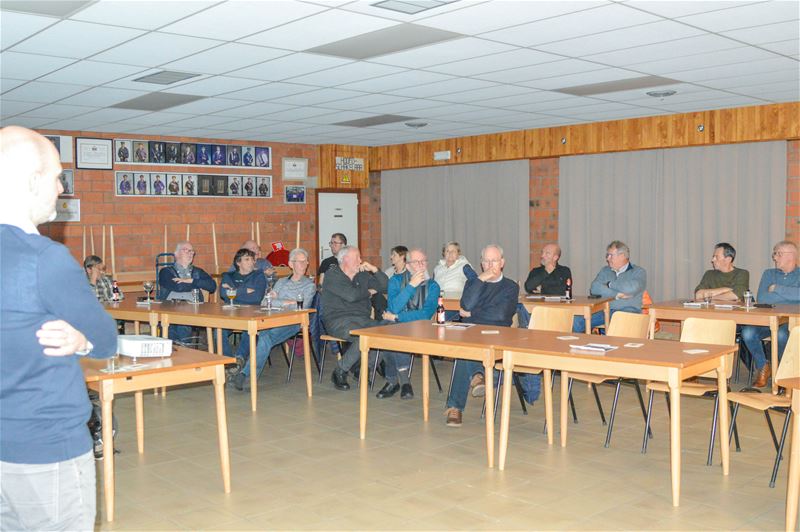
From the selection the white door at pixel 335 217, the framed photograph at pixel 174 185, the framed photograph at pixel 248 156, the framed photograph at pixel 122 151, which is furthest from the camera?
the white door at pixel 335 217

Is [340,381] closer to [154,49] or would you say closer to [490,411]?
[490,411]

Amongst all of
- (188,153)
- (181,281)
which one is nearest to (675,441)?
(181,281)

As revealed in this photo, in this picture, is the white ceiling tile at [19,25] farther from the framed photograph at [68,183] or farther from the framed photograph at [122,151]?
the framed photograph at [122,151]

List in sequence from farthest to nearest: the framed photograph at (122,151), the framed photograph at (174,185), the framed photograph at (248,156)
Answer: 1. the framed photograph at (248,156)
2. the framed photograph at (174,185)
3. the framed photograph at (122,151)

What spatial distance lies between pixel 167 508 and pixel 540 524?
1871 millimetres

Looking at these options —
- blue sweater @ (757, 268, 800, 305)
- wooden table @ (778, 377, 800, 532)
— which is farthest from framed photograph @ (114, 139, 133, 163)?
wooden table @ (778, 377, 800, 532)

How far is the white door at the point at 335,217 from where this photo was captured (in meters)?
12.3

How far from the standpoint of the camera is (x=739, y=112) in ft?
28.4

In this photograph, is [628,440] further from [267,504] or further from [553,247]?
[553,247]

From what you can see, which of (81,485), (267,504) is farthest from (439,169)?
(81,485)

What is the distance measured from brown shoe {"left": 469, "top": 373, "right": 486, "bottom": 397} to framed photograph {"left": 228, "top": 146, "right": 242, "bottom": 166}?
19.2 feet

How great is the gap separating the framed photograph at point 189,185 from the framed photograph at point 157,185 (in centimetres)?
29

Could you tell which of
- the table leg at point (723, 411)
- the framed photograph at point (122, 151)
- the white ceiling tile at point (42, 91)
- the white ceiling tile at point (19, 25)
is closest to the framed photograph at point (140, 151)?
the framed photograph at point (122, 151)

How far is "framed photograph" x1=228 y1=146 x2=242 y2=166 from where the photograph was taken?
36.9 ft
